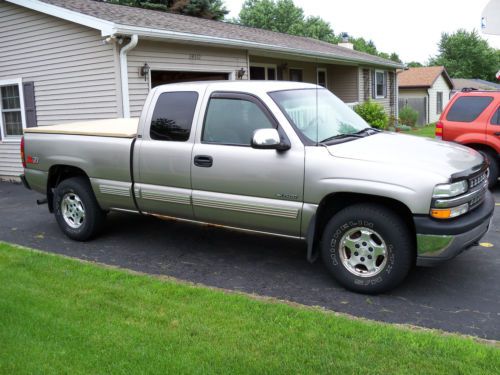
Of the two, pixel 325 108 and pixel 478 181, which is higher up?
pixel 325 108

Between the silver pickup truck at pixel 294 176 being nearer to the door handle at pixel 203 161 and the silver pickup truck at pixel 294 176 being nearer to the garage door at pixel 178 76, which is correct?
the door handle at pixel 203 161

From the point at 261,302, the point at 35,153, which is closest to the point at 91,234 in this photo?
the point at 35,153

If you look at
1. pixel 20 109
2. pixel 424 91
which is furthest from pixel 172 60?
pixel 424 91

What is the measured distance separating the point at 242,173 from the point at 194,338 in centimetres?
188

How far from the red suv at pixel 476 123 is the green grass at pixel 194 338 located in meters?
6.33

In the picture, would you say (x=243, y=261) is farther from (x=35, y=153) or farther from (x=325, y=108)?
(x=35, y=153)

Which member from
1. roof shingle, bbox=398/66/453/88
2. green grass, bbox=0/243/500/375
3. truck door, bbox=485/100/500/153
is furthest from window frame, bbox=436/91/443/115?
green grass, bbox=0/243/500/375

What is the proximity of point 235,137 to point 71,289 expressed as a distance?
85.5 inches

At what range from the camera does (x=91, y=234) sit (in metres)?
6.81

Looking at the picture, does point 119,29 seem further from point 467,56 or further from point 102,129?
point 467,56

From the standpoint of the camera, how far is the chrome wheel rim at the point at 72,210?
22.4ft

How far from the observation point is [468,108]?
9578mm

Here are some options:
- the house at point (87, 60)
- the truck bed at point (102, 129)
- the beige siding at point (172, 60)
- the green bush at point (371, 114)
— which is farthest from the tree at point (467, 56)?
the truck bed at point (102, 129)

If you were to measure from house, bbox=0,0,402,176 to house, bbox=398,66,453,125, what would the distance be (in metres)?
20.6
